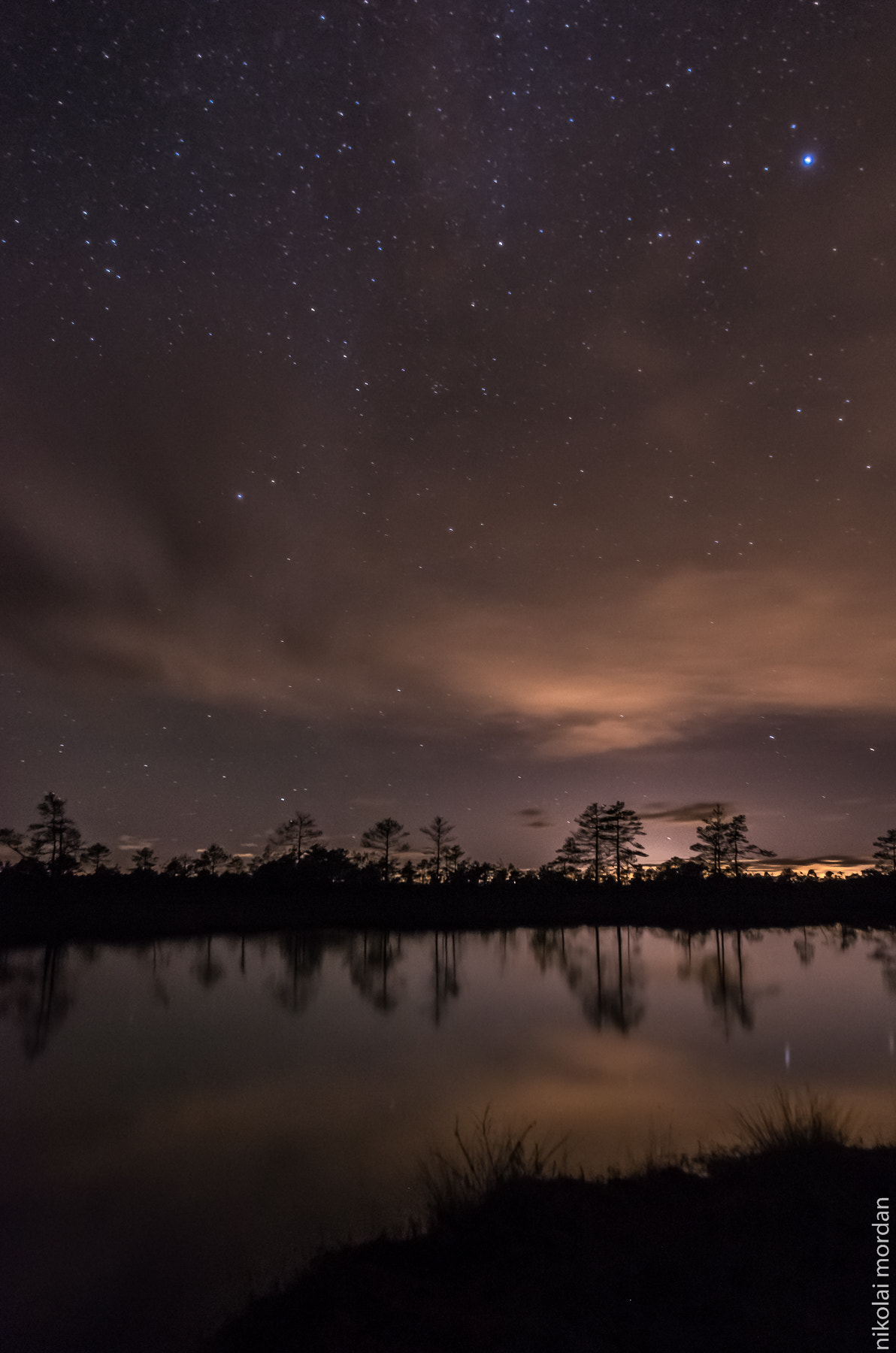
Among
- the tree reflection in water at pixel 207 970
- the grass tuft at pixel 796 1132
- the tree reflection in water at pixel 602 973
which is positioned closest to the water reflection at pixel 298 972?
the tree reflection in water at pixel 207 970

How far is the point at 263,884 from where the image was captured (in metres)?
58.4

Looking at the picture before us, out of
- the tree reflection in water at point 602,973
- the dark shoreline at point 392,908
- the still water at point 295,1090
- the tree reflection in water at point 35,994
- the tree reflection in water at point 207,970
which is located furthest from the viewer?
the dark shoreline at point 392,908

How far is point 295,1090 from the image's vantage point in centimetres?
1280

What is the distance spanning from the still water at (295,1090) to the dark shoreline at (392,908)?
1775 centimetres

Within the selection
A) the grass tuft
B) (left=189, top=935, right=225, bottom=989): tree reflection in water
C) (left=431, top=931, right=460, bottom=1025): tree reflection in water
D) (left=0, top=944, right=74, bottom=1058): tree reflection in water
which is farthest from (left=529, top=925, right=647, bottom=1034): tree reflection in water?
(left=0, top=944, right=74, bottom=1058): tree reflection in water

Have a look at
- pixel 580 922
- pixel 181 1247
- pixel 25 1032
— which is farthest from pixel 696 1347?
pixel 580 922

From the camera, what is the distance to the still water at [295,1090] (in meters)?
6.77

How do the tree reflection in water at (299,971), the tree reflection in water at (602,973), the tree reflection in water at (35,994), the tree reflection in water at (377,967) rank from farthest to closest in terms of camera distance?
1. the tree reflection in water at (377,967)
2. the tree reflection in water at (299,971)
3. the tree reflection in water at (602,973)
4. the tree reflection in water at (35,994)

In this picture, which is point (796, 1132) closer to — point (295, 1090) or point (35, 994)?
point (295, 1090)

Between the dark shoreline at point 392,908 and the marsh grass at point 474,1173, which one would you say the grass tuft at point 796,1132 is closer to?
the marsh grass at point 474,1173

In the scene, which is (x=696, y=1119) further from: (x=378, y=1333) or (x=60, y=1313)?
(x=60, y=1313)

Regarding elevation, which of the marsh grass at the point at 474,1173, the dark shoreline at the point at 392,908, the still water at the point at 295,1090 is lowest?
the dark shoreline at the point at 392,908

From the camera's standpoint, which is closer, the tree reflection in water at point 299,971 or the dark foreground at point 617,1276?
the dark foreground at point 617,1276

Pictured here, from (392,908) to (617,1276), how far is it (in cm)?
5575
